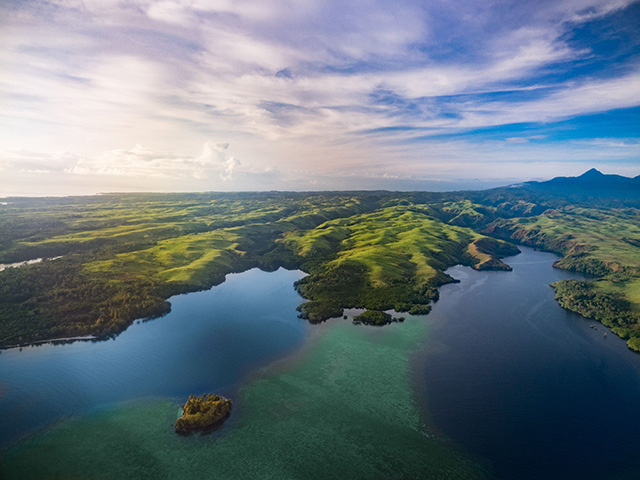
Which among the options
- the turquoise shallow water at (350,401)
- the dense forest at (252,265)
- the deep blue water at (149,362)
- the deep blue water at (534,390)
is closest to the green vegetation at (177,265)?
the dense forest at (252,265)

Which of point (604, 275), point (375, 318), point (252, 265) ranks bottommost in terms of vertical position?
point (252, 265)

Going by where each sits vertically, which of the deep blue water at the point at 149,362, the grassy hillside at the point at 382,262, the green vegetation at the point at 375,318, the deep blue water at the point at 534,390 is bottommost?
the deep blue water at the point at 149,362

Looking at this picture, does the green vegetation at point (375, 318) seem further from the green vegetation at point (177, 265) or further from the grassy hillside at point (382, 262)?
the green vegetation at point (177, 265)

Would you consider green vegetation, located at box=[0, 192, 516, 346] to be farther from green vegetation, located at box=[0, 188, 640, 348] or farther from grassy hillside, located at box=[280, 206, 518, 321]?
grassy hillside, located at box=[280, 206, 518, 321]

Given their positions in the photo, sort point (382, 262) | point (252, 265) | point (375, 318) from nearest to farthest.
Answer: point (375, 318), point (382, 262), point (252, 265)

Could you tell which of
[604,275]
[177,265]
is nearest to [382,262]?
[177,265]

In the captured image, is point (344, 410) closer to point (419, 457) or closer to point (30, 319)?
point (419, 457)

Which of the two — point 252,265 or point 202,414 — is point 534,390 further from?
point 252,265

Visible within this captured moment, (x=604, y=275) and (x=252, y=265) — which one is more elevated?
(x=604, y=275)
